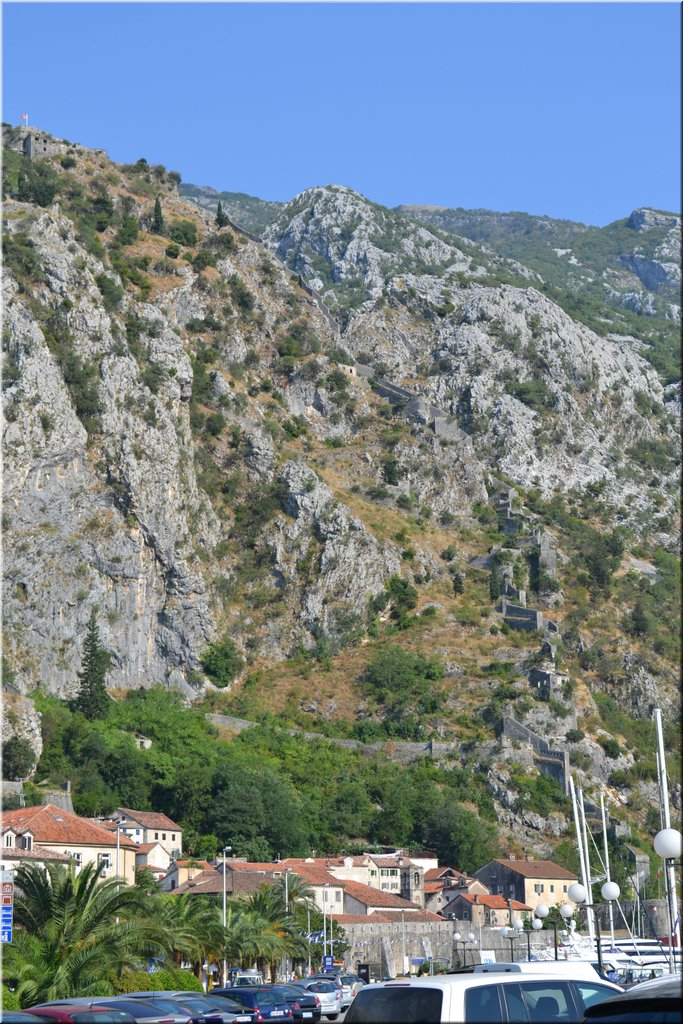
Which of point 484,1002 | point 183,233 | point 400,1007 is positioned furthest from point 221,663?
point 400,1007

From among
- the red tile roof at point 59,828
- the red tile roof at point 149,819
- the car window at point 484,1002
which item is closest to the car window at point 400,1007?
the car window at point 484,1002

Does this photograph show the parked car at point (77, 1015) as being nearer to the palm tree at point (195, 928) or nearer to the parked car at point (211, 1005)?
the parked car at point (211, 1005)

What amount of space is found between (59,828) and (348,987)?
27221 mm

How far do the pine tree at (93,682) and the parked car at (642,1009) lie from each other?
275 ft

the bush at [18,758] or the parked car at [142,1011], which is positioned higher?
the bush at [18,758]

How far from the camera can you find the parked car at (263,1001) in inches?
1179

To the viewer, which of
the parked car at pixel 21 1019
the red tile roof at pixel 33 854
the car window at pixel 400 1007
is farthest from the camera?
the red tile roof at pixel 33 854

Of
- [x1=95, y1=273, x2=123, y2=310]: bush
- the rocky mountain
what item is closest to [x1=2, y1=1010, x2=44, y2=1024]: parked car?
the rocky mountain

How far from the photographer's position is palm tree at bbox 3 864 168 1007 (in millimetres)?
30047

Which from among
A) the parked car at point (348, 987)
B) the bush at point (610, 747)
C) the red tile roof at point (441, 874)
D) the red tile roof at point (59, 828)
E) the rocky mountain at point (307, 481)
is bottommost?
the parked car at point (348, 987)

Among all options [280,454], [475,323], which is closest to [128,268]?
[280,454]

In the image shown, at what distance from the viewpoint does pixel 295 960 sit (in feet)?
203

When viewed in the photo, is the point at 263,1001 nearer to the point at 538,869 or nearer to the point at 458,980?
the point at 458,980

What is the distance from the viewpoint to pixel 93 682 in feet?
303
